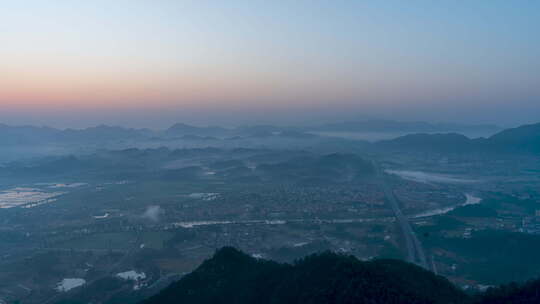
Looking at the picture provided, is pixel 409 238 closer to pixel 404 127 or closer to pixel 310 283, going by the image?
pixel 310 283

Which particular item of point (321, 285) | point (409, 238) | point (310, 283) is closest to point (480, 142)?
point (409, 238)

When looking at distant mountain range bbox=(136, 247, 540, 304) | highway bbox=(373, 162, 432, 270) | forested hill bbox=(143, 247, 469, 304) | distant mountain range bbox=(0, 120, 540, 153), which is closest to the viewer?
distant mountain range bbox=(136, 247, 540, 304)

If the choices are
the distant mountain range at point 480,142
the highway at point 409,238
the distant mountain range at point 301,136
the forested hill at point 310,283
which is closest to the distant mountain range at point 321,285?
the forested hill at point 310,283

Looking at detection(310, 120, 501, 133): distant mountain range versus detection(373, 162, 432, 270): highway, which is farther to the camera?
detection(310, 120, 501, 133): distant mountain range

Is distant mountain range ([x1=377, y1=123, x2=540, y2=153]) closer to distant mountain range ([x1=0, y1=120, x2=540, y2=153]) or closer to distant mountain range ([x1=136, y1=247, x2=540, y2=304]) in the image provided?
distant mountain range ([x1=0, y1=120, x2=540, y2=153])

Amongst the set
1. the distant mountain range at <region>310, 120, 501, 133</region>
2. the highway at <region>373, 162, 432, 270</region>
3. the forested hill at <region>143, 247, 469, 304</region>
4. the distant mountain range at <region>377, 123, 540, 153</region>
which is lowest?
the highway at <region>373, 162, 432, 270</region>

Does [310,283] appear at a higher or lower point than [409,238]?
higher

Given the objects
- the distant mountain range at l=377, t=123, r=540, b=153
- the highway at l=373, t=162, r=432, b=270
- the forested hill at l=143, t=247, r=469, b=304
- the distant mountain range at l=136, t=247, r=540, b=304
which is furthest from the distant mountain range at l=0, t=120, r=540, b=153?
the distant mountain range at l=136, t=247, r=540, b=304

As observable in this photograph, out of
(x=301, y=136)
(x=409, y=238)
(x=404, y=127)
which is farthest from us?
(x=404, y=127)
